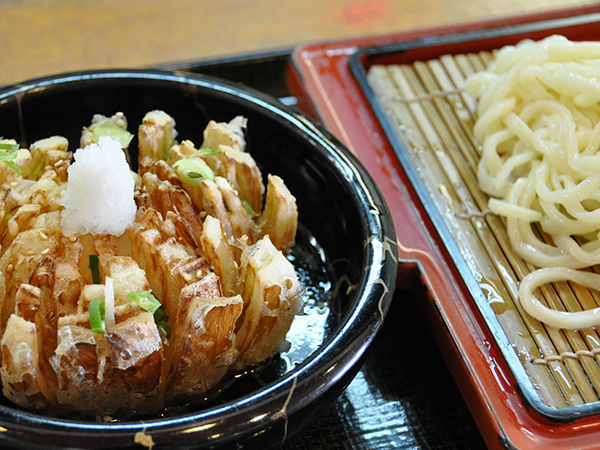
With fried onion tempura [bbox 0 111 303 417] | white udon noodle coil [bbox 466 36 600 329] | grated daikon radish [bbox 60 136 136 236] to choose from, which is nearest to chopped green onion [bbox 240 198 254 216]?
fried onion tempura [bbox 0 111 303 417]

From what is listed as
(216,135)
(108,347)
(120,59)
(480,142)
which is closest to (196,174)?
(216,135)

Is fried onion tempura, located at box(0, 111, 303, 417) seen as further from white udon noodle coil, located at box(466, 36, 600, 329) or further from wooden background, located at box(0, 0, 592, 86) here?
wooden background, located at box(0, 0, 592, 86)

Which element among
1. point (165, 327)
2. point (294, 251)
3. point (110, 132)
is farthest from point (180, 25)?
point (165, 327)

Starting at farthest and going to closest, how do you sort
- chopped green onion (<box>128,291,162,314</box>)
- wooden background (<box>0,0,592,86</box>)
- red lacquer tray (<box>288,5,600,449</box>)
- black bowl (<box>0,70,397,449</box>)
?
1. wooden background (<box>0,0,592,86</box>)
2. red lacquer tray (<box>288,5,600,449</box>)
3. chopped green onion (<box>128,291,162,314</box>)
4. black bowl (<box>0,70,397,449</box>)

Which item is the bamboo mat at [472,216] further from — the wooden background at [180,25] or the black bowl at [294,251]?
the wooden background at [180,25]

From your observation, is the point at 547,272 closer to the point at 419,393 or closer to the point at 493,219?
the point at 493,219

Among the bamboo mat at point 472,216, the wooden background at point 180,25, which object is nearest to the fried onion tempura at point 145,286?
the bamboo mat at point 472,216

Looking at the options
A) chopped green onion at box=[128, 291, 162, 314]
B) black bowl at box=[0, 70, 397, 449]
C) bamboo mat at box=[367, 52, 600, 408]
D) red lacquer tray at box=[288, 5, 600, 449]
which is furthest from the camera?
bamboo mat at box=[367, 52, 600, 408]
